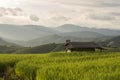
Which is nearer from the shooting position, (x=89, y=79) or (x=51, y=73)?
(x=89, y=79)

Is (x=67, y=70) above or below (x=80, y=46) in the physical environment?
below

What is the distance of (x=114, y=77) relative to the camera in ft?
63.3

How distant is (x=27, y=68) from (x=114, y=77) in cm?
1824

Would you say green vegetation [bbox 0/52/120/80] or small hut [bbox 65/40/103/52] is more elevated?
small hut [bbox 65/40/103/52]

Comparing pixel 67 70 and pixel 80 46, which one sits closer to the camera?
pixel 67 70

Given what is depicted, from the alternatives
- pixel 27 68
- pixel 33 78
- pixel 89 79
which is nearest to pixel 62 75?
pixel 89 79

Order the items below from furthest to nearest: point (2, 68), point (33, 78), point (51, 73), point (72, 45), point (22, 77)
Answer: point (72, 45) < point (2, 68) < point (22, 77) < point (33, 78) < point (51, 73)

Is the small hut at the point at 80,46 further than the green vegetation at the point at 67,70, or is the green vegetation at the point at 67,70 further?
the small hut at the point at 80,46

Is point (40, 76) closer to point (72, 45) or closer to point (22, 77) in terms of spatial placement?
point (22, 77)

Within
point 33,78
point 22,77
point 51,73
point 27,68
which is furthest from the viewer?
point 22,77

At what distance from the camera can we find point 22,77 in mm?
39312

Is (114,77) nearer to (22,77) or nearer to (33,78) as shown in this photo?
(33,78)

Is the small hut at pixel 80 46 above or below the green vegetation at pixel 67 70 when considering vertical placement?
above

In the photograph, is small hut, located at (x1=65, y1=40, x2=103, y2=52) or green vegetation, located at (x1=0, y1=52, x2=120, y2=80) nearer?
green vegetation, located at (x1=0, y1=52, x2=120, y2=80)
